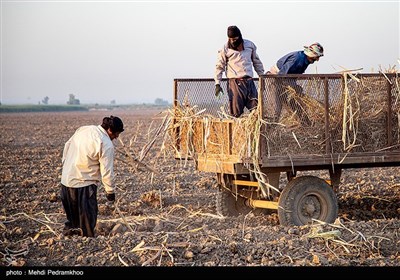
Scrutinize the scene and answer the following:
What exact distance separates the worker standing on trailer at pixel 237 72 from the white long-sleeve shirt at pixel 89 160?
2.29 metres

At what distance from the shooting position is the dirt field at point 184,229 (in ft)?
25.6

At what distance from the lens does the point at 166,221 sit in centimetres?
1048

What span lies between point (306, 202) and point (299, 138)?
896 millimetres

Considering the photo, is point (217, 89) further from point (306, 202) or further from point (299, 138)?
point (306, 202)

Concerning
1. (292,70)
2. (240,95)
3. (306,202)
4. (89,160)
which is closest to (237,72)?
(240,95)

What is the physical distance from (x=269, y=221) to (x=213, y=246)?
2.83 m

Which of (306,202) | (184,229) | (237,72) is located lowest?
(184,229)

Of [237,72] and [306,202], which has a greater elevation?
[237,72]

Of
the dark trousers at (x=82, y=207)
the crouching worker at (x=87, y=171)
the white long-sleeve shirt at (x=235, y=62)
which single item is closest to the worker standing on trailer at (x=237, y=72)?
the white long-sleeve shirt at (x=235, y=62)

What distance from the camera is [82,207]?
30.3 feet

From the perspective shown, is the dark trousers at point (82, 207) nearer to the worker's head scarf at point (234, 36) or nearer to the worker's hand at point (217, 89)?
the worker's hand at point (217, 89)

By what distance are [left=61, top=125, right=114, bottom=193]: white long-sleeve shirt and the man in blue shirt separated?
2150 millimetres

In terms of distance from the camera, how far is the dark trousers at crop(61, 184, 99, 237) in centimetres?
927
